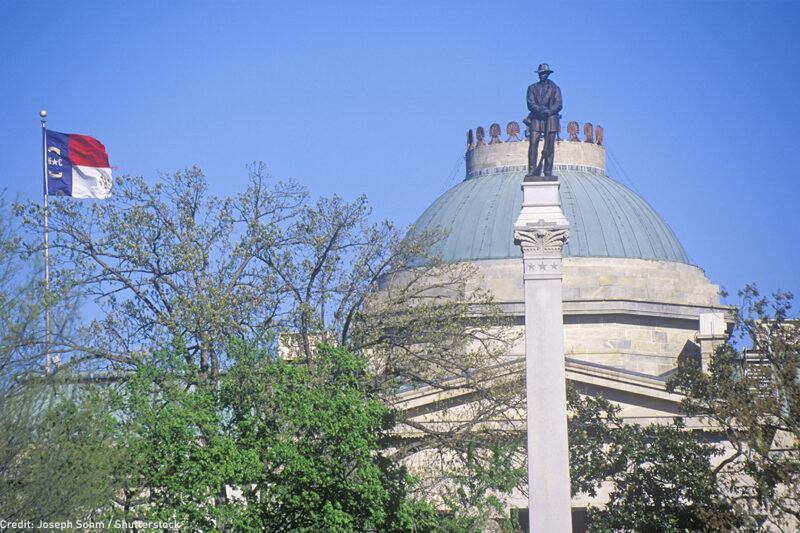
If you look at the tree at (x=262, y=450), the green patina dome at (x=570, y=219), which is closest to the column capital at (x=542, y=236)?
the tree at (x=262, y=450)

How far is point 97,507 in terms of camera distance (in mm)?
26516

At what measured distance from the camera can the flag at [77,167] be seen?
38.4 meters

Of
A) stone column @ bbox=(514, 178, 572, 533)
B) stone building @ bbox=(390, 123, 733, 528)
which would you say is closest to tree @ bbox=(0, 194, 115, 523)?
stone column @ bbox=(514, 178, 572, 533)

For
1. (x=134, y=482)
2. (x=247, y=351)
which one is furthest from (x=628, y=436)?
(x=134, y=482)

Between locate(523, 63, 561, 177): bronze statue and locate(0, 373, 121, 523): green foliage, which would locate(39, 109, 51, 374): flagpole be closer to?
locate(0, 373, 121, 523): green foliage

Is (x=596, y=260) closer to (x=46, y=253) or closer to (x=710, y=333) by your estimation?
(x=710, y=333)

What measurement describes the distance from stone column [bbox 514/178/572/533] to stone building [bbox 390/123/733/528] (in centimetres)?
2632

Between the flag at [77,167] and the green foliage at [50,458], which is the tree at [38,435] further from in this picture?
the flag at [77,167]

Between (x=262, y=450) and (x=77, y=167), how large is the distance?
41.4ft


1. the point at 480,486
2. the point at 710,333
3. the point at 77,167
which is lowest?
the point at 480,486

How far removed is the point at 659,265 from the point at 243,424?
3398cm

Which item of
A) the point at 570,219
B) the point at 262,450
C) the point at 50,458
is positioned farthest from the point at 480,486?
the point at 570,219

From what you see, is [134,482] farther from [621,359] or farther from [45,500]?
[621,359]

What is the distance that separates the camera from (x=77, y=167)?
38.6m
